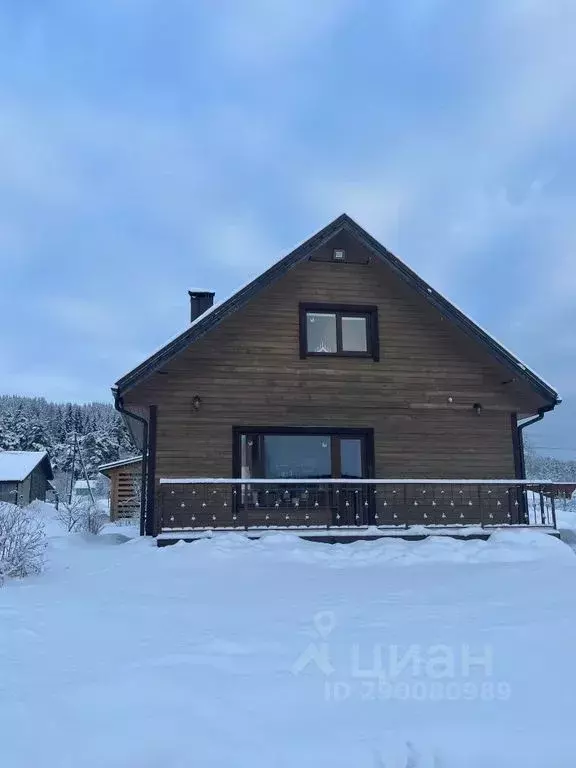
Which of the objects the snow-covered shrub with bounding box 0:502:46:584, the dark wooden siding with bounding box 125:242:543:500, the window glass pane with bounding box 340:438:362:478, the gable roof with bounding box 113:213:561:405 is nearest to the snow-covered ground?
the snow-covered shrub with bounding box 0:502:46:584

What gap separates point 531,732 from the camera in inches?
147

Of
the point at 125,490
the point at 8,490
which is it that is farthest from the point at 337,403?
the point at 8,490

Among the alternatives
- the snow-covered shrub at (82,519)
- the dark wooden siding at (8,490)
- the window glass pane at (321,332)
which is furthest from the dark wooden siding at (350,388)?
the dark wooden siding at (8,490)

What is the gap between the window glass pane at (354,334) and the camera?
13578 mm

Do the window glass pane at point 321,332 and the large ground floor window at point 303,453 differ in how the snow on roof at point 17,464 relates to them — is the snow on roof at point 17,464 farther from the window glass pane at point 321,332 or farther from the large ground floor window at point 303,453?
the window glass pane at point 321,332

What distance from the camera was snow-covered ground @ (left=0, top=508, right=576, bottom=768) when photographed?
3488 mm

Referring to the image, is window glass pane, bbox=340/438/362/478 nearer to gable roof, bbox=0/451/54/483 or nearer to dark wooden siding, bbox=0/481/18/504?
gable roof, bbox=0/451/54/483

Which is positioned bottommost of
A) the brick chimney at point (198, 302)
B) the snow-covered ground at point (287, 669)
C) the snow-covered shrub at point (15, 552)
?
the snow-covered ground at point (287, 669)

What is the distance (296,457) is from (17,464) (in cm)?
3537

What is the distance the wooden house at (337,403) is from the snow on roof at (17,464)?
31.1 metres

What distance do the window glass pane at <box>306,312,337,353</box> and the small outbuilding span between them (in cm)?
2895

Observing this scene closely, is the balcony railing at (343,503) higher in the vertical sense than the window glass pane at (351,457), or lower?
lower

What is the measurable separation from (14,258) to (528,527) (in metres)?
30.5

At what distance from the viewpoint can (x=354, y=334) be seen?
45.0 ft
